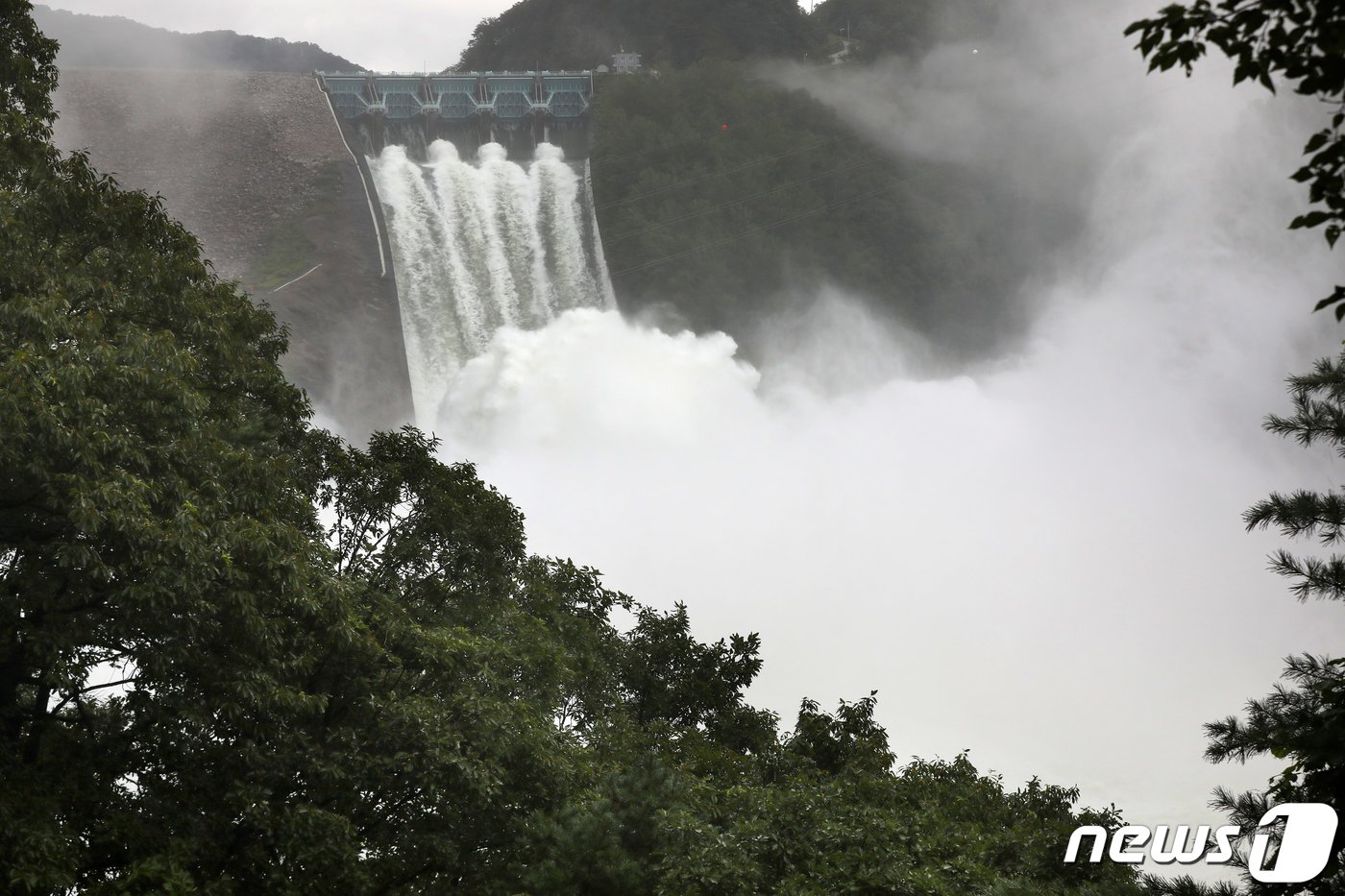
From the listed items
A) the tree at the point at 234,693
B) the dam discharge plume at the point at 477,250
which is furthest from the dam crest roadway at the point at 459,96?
the tree at the point at 234,693

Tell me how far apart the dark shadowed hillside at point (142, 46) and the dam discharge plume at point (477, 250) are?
847 inches

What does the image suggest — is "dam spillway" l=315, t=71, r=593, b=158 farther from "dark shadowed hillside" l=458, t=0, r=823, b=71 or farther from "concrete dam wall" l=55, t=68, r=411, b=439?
"dark shadowed hillside" l=458, t=0, r=823, b=71

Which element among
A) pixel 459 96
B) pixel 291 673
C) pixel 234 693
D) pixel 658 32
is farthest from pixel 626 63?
pixel 234 693

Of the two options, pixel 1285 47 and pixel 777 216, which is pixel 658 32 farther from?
pixel 1285 47

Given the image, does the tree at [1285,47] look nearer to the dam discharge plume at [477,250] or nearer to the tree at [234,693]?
the tree at [234,693]

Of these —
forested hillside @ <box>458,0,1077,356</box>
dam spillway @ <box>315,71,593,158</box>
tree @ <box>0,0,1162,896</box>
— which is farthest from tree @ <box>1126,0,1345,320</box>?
dam spillway @ <box>315,71,593,158</box>

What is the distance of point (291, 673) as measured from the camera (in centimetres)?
1288

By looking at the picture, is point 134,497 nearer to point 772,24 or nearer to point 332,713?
point 332,713

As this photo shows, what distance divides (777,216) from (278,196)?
75.2 feet

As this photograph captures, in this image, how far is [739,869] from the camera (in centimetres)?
1254

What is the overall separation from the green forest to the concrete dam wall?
30813 millimetres

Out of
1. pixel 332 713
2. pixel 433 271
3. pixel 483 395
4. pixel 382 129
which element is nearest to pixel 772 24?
pixel 382 129

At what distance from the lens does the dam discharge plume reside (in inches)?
2041

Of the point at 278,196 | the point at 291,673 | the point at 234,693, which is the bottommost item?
the point at 234,693
